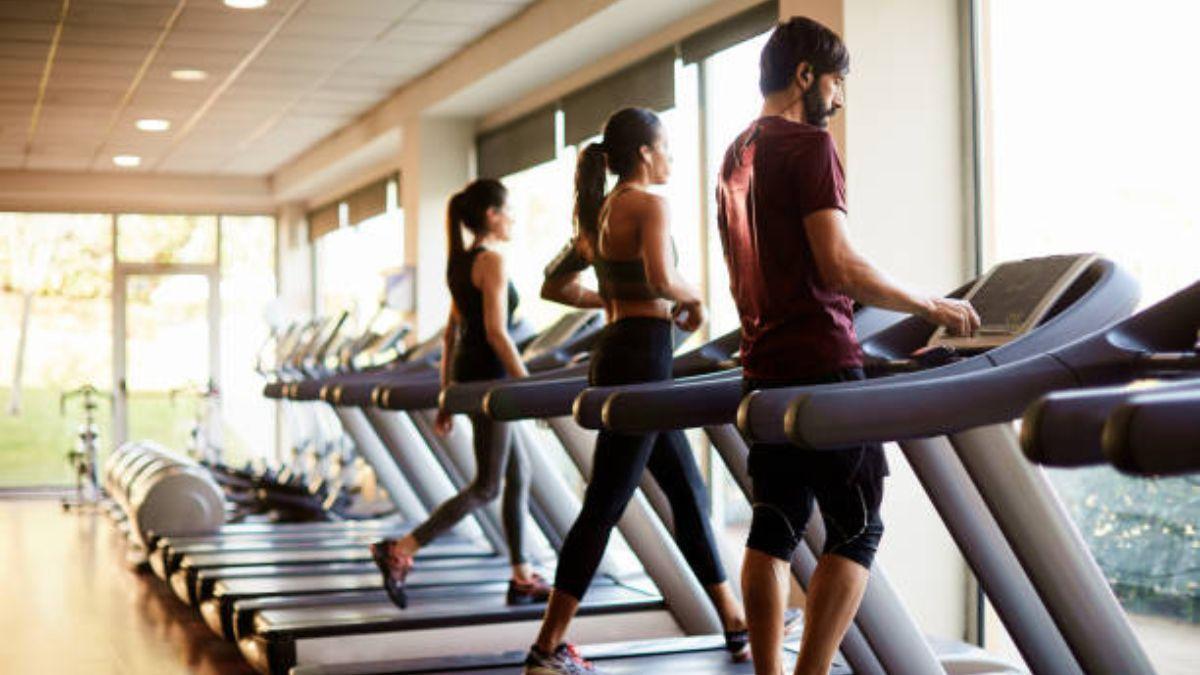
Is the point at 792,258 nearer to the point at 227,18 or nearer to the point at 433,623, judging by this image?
the point at 433,623

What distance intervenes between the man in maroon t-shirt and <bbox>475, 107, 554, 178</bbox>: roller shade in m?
5.74

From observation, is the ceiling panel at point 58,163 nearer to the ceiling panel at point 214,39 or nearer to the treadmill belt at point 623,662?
the ceiling panel at point 214,39

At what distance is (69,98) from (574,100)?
10.4 ft

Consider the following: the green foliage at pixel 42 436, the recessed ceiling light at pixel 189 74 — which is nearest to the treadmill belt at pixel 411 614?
the recessed ceiling light at pixel 189 74

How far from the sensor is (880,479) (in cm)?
263

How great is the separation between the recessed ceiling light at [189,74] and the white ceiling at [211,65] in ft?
0.16

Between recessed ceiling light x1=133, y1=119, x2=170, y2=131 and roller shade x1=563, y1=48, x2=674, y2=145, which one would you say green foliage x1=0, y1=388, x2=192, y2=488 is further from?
roller shade x1=563, y1=48, x2=674, y2=145

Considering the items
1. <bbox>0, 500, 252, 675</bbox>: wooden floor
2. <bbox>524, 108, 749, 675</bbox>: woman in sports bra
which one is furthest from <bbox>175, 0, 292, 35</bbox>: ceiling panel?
<bbox>524, 108, 749, 675</bbox>: woman in sports bra

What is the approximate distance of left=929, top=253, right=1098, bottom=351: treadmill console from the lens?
2.81 m

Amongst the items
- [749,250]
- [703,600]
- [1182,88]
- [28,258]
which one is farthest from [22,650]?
[28,258]

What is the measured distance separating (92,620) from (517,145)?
12.6ft

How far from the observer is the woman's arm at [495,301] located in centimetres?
482

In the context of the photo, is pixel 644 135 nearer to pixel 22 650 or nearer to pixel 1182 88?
pixel 1182 88

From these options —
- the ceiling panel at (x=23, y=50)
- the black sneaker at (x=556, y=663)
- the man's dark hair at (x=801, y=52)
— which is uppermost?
the ceiling panel at (x=23, y=50)
